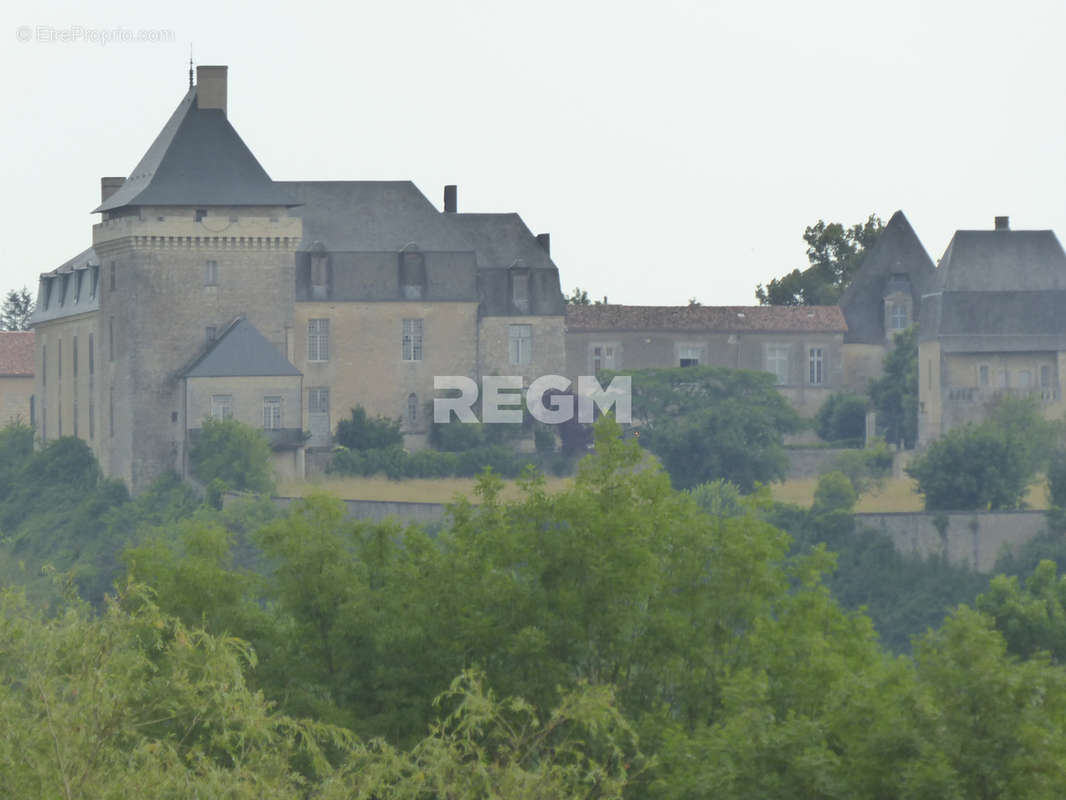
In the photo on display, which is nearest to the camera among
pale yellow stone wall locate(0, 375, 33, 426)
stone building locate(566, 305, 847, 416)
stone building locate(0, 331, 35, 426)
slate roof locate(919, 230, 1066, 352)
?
slate roof locate(919, 230, 1066, 352)

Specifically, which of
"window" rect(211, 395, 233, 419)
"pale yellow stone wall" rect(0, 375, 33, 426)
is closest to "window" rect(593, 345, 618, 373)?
"window" rect(211, 395, 233, 419)

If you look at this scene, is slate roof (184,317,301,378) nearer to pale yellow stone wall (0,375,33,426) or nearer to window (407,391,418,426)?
window (407,391,418,426)

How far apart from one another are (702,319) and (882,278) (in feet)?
18.0

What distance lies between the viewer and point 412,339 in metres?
68.1

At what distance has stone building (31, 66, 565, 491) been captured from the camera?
64000 mm

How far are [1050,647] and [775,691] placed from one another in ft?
42.4

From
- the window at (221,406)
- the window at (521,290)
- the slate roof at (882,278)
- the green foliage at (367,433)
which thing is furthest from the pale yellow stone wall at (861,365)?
the window at (221,406)

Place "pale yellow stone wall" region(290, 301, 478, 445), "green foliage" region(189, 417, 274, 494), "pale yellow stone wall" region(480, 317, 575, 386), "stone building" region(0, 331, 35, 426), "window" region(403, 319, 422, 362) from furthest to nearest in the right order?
"stone building" region(0, 331, 35, 426) < "pale yellow stone wall" region(480, 317, 575, 386) < "window" region(403, 319, 422, 362) < "pale yellow stone wall" region(290, 301, 478, 445) < "green foliage" region(189, 417, 274, 494)

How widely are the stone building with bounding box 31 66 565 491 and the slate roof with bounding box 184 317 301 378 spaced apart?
0.04 meters

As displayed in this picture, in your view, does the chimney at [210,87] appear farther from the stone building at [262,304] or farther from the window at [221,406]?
the window at [221,406]

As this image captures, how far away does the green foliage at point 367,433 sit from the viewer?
65312mm

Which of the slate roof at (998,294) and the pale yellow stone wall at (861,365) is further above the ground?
the slate roof at (998,294)

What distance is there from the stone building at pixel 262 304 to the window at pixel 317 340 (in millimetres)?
33

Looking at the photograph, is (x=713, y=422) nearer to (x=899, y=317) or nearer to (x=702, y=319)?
(x=702, y=319)
